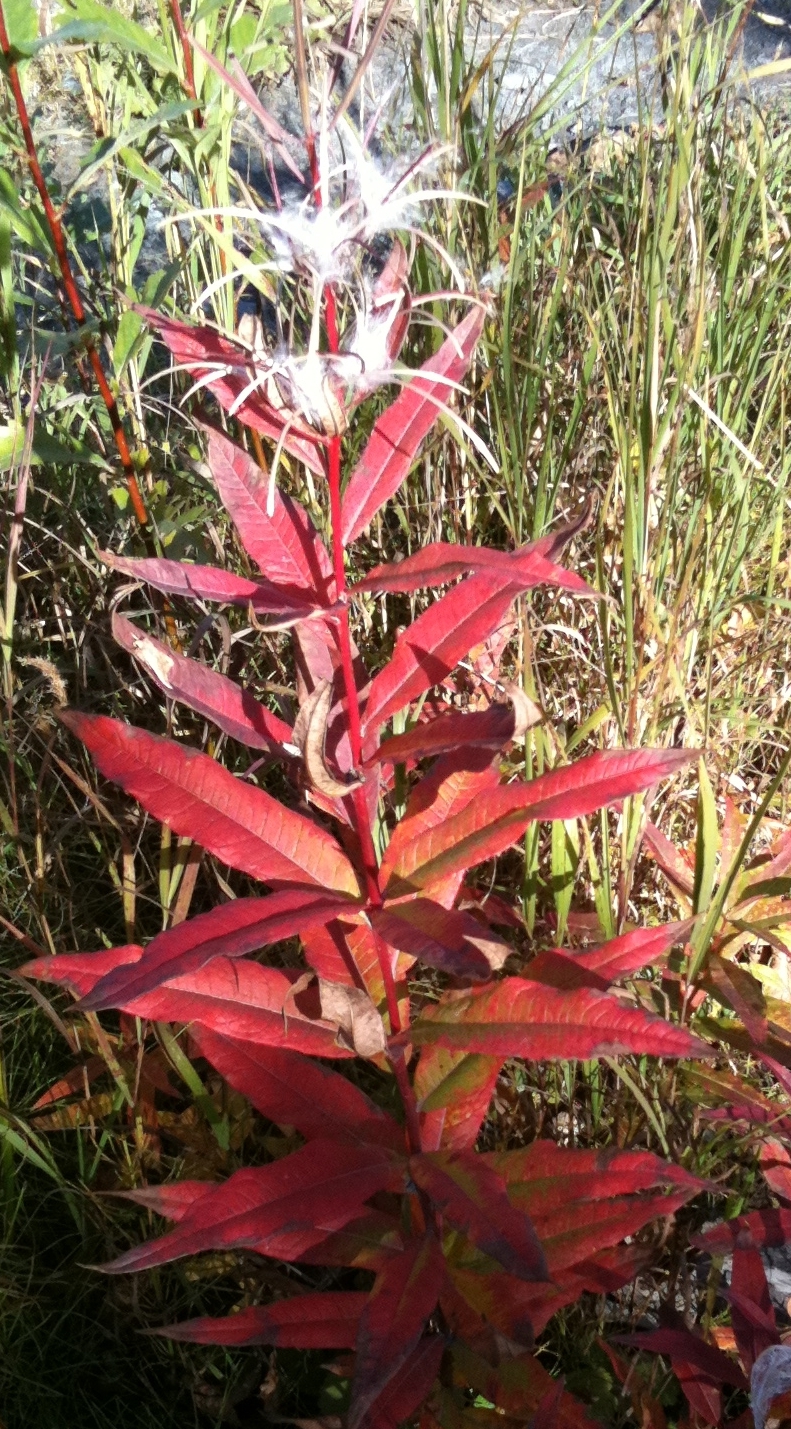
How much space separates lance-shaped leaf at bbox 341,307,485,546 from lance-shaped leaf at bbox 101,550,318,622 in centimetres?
8

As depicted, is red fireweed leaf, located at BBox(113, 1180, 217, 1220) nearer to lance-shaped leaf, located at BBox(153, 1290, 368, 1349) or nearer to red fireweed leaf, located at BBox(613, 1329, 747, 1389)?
lance-shaped leaf, located at BBox(153, 1290, 368, 1349)

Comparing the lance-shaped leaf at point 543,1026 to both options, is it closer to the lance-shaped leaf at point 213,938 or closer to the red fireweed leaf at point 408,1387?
the lance-shaped leaf at point 213,938

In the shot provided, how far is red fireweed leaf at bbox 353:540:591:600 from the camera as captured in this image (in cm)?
88

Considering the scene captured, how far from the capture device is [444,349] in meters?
0.98

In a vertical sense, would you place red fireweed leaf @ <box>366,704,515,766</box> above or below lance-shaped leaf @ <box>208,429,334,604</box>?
below

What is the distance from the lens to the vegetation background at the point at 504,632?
4.01 feet

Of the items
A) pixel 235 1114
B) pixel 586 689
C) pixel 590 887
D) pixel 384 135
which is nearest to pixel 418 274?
pixel 384 135

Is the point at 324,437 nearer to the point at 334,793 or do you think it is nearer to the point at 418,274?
the point at 334,793

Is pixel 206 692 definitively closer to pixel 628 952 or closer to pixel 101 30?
pixel 628 952

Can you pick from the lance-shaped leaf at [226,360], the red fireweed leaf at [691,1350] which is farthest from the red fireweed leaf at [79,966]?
the red fireweed leaf at [691,1350]

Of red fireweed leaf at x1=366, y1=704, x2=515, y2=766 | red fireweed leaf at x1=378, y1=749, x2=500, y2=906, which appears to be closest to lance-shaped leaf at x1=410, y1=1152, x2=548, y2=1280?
red fireweed leaf at x1=378, y1=749, x2=500, y2=906

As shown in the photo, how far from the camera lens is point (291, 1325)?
3.36 feet

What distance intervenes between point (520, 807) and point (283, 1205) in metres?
0.40

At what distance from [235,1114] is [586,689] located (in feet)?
2.48
